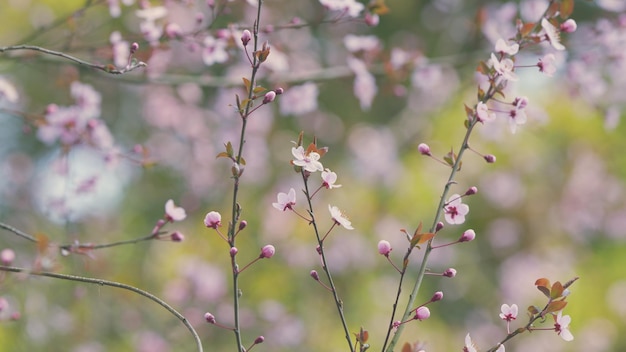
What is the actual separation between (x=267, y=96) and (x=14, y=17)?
3565mm

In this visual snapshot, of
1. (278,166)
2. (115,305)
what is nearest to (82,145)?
(115,305)

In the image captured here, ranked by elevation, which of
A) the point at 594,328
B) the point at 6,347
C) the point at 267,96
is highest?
the point at 267,96

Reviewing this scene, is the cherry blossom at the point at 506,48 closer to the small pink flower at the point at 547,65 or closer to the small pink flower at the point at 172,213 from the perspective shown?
the small pink flower at the point at 547,65

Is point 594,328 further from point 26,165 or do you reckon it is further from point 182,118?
point 26,165

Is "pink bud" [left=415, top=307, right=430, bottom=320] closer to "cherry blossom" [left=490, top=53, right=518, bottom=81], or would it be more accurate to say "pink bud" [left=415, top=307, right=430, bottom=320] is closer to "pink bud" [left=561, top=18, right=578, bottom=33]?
"cherry blossom" [left=490, top=53, right=518, bottom=81]

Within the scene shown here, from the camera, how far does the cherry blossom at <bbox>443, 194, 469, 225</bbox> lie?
1.27m

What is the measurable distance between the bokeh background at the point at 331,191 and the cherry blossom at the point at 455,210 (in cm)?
101

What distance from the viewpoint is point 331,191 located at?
14.7 ft

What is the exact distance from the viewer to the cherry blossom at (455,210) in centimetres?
127

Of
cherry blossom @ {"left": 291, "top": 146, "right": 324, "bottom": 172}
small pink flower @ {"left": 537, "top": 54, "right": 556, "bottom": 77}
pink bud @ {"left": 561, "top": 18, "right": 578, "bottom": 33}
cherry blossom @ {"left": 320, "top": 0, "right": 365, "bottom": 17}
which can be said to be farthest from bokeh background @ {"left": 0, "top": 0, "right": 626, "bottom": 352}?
cherry blossom @ {"left": 291, "top": 146, "right": 324, "bottom": 172}

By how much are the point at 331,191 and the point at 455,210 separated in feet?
10.5

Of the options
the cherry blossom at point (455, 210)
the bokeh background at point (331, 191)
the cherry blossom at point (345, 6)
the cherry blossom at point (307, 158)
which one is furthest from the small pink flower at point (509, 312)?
the bokeh background at point (331, 191)

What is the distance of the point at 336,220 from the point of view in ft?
3.79

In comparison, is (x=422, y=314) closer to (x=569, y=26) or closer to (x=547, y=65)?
(x=547, y=65)
